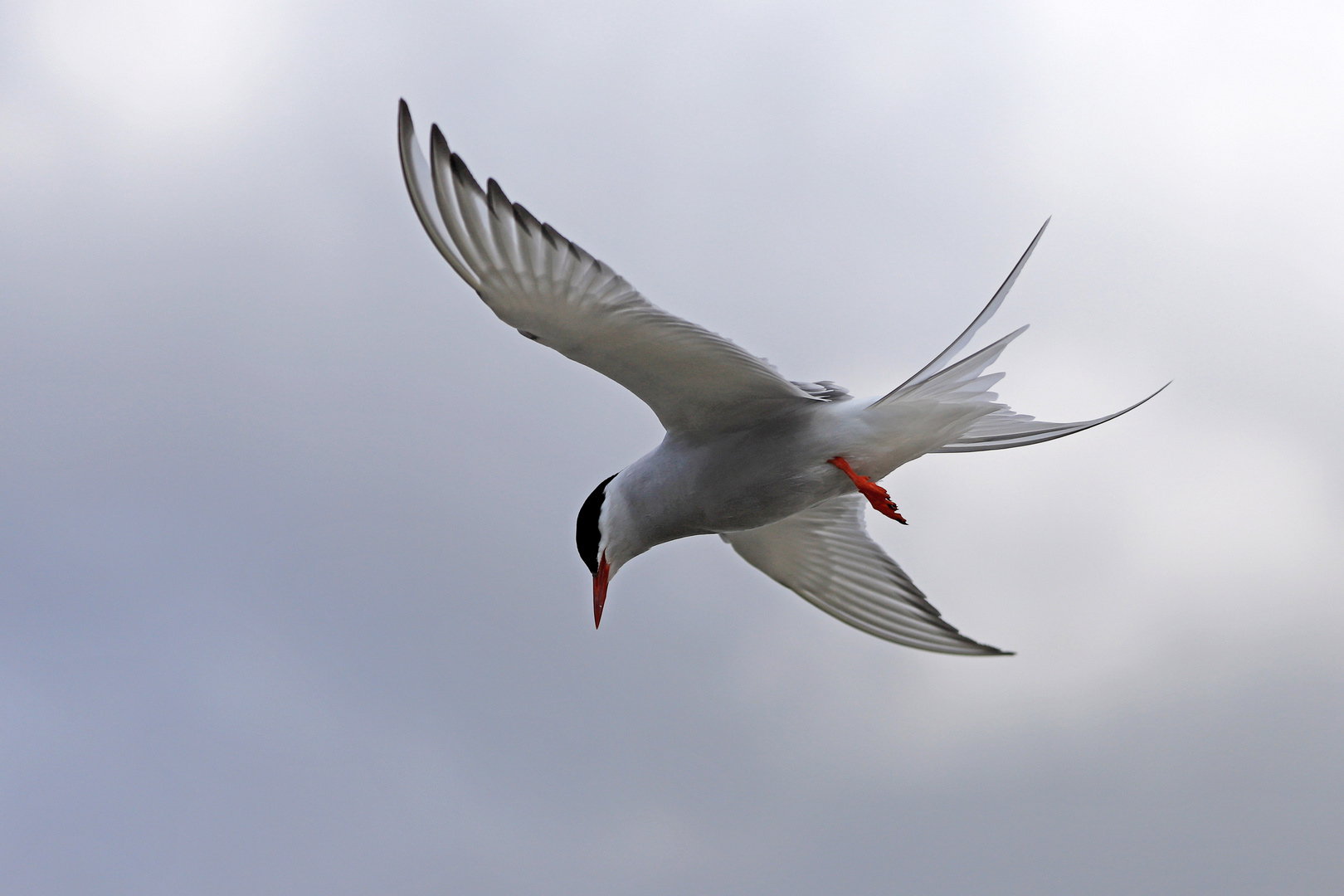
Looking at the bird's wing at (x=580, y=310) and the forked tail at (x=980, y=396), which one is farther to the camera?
the forked tail at (x=980, y=396)

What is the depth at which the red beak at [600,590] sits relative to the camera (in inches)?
157

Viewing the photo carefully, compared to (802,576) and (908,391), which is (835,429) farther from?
(802,576)

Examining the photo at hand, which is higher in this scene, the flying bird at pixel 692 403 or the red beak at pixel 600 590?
the flying bird at pixel 692 403

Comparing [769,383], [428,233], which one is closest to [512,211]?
[428,233]

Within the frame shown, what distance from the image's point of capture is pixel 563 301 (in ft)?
10.2

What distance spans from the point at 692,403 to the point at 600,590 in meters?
0.83

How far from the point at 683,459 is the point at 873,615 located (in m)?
1.44

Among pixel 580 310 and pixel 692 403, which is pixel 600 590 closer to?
pixel 692 403

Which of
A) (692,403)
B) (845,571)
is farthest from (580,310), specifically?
(845,571)

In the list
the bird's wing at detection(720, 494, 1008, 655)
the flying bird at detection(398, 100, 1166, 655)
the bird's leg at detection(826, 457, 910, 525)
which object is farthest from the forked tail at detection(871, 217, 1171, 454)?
the bird's wing at detection(720, 494, 1008, 655)

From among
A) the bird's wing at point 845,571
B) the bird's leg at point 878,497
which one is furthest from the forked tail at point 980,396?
the bird's wing at point 845,571

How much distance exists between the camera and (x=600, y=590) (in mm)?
3979

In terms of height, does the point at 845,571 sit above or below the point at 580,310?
below

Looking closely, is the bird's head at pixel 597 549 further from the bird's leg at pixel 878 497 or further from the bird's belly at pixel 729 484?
the bird's leg at pixel 878 497
